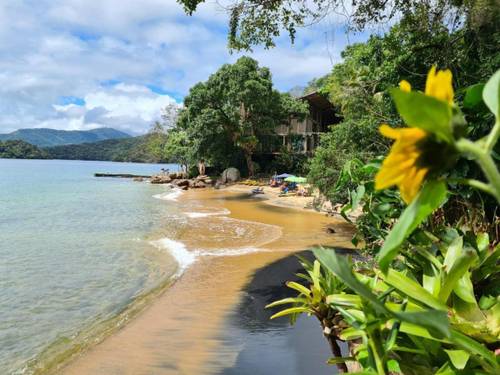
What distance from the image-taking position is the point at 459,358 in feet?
4.47

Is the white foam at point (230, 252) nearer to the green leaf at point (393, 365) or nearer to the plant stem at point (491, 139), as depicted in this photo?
the green leaf at point (393, 365)

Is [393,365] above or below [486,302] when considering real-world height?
below

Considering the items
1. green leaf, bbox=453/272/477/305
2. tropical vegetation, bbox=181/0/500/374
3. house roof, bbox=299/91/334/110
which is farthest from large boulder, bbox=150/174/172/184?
green leaf, bbox=453/272/477/305

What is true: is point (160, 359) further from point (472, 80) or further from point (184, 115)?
point (184, 115)

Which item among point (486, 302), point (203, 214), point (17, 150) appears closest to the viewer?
point (486, 302)

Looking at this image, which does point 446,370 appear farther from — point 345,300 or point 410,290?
point 345,300

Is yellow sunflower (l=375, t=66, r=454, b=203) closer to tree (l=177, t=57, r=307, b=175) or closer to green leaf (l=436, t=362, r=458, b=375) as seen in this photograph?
green leaf (l=436, t=362, r=458, b=375)

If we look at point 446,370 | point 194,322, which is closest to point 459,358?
point 446,370

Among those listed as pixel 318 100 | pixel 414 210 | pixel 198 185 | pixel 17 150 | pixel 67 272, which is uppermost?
pixel 318 100

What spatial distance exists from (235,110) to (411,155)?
3213 cm

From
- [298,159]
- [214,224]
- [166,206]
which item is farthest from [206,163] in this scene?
[214,224]

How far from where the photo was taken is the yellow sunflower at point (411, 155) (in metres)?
0.58

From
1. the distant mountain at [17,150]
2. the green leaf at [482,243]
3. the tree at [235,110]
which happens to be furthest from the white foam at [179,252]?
the distant mountain at [17,150]

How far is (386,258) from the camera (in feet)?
2.23
